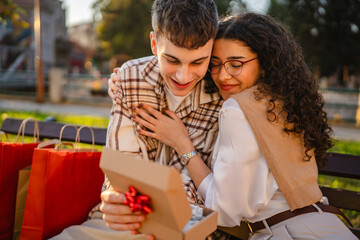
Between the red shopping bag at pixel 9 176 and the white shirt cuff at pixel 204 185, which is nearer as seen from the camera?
the white shirt cuff at pixel 204 185

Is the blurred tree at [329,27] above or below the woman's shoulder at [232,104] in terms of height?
above

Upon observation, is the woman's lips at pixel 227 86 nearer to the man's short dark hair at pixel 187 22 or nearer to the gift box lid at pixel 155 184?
the man's short dark hair at pixel 187 22

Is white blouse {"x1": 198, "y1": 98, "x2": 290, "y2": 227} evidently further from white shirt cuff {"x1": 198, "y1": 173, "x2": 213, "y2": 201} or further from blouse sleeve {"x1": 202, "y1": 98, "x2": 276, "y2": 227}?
white shirt cuff {"x1": 198, "y1": 173, "x2": 213, "y2": 201}

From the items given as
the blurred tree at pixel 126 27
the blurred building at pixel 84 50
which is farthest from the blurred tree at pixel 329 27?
the blurred building at pixel 84 50

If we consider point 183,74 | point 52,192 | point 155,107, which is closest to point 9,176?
point 52,192

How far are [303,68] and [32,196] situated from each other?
6.36 feet

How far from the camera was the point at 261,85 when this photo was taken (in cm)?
185

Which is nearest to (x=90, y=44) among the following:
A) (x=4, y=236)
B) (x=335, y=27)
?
(x=335, y=27)

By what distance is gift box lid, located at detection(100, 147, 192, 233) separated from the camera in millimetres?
1204

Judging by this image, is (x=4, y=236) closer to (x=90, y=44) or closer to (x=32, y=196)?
(x=32, y=196)

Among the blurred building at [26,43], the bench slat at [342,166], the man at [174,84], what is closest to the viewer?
the man at [174,84]

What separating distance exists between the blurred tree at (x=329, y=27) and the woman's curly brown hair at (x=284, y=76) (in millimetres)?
21076

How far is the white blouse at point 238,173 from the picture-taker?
1651 millimetres

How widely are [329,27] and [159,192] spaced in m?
24.9
